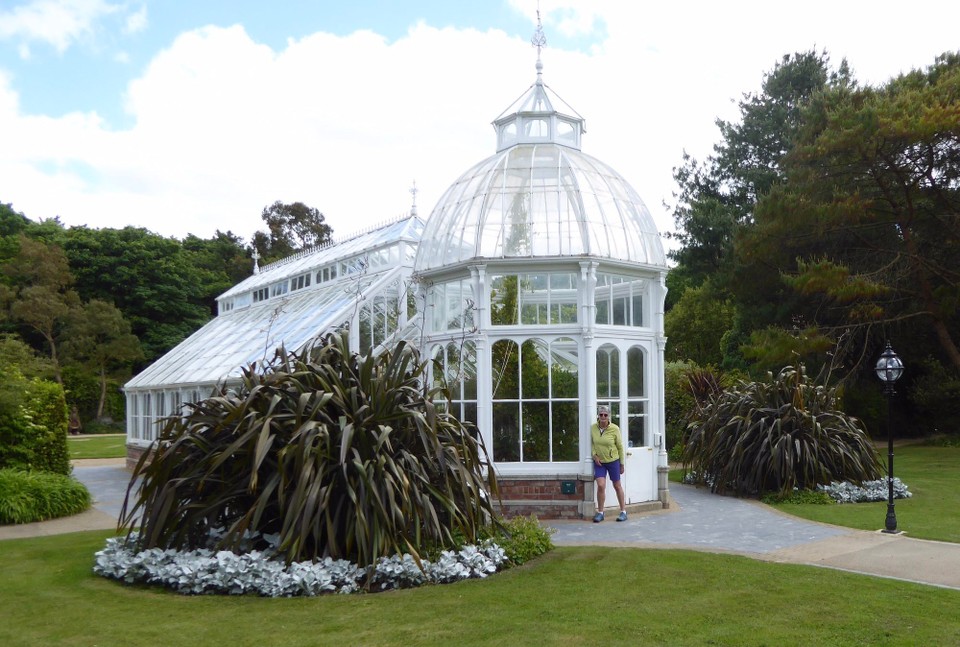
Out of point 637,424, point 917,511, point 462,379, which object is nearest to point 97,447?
point 462,379

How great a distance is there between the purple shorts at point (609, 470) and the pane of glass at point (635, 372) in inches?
54.2

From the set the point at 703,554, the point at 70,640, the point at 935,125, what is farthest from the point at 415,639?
the point at 935,125

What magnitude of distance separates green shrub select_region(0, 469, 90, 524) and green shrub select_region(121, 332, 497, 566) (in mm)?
4428

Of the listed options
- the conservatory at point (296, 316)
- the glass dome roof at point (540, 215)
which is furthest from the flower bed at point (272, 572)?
the conservatory at point (296, 316)

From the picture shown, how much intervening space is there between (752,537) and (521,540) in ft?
10.1

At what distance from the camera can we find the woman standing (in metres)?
10.3

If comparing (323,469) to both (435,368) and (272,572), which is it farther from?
(435,368)

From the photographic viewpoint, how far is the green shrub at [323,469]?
22.5 ft

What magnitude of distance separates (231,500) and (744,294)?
1834 cm

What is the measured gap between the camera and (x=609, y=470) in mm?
10445

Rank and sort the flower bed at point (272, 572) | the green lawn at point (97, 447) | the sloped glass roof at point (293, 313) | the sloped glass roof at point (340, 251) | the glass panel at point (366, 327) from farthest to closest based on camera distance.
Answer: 1. the green lawn at point (97, 447)
2. the sloped glass roof at point (340, 251)
3. the sloped glass roof at point (293, 313)
4. the glass panel at point (366, 327)
5. the flower bed at point (272, 572)

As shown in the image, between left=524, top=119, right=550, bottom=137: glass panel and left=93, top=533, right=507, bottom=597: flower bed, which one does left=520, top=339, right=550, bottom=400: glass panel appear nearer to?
left=524, top=119, right=550, bottom=137: glass panel

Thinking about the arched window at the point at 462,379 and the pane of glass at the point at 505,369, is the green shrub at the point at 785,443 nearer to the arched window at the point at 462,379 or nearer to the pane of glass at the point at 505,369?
the pane of glass at the point at 505,369

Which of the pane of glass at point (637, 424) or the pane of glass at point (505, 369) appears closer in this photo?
the pane of glass at point (505, 369)
